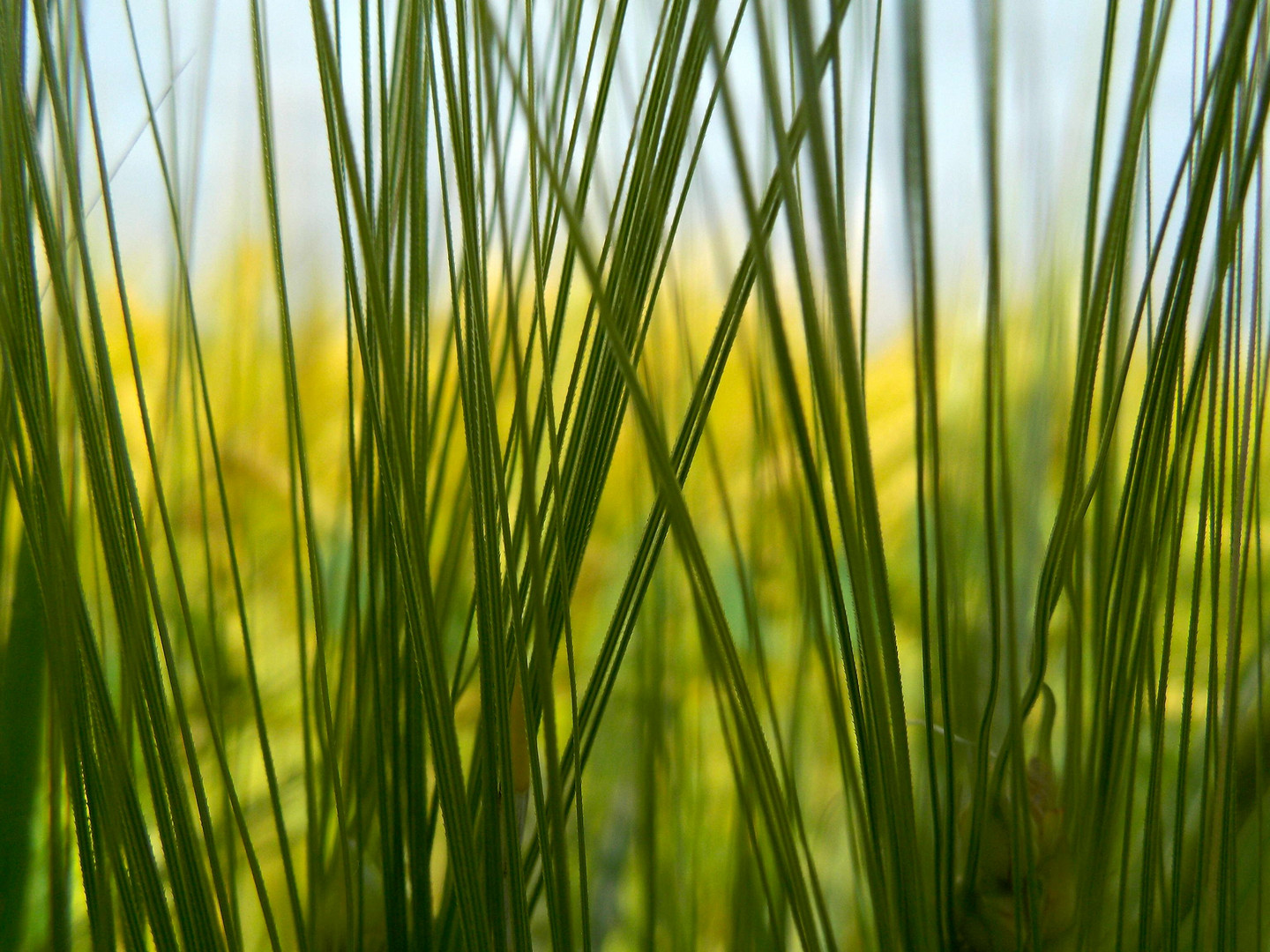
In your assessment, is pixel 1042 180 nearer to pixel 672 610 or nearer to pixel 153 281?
pixel 672 610

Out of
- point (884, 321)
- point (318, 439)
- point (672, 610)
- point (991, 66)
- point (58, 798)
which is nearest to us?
point (991, 66)

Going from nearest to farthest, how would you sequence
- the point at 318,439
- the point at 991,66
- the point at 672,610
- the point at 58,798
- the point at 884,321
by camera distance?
the point at 991,66
the point at 58,798
the point at 672,610
the point at 884,321
the point at 318,439

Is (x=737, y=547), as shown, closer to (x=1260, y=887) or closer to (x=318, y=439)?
(x=1260, y=887)

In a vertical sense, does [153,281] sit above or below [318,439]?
above

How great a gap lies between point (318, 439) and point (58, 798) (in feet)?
1.51

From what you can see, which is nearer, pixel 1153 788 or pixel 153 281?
pixel 1153 788

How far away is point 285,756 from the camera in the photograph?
0.52m

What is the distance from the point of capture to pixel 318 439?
0.66 meters

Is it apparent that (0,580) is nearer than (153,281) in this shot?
Yes

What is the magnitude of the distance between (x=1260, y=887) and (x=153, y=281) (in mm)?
584

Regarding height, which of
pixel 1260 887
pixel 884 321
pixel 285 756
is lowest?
pixel 285 756

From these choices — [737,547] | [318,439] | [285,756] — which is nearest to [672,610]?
[737,547]

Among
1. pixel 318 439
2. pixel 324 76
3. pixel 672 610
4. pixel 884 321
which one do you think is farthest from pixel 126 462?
pixel 318 439

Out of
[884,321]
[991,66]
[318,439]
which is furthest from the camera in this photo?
[318,439]
